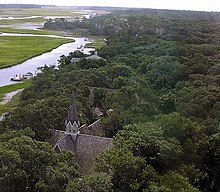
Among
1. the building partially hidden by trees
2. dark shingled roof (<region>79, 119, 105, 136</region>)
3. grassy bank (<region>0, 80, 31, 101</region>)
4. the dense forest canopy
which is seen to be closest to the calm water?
grassy bank (<region>0, 80, 31, 101</region>)

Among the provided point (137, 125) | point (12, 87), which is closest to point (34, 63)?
point (12, 87)

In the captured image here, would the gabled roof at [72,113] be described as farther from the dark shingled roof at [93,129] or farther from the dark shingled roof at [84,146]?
the dark shingled roof at [93,129]

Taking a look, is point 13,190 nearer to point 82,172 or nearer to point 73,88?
point 82,172

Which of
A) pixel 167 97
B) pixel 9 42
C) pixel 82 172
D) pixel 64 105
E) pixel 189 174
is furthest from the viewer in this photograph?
pixel 9 42

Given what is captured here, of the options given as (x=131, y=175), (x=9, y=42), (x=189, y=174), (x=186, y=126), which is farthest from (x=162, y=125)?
(x=9, y=42)

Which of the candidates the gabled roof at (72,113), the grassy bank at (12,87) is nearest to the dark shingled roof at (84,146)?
the gabled roof at (72,113)

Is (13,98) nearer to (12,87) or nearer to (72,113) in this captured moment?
(12,87)
